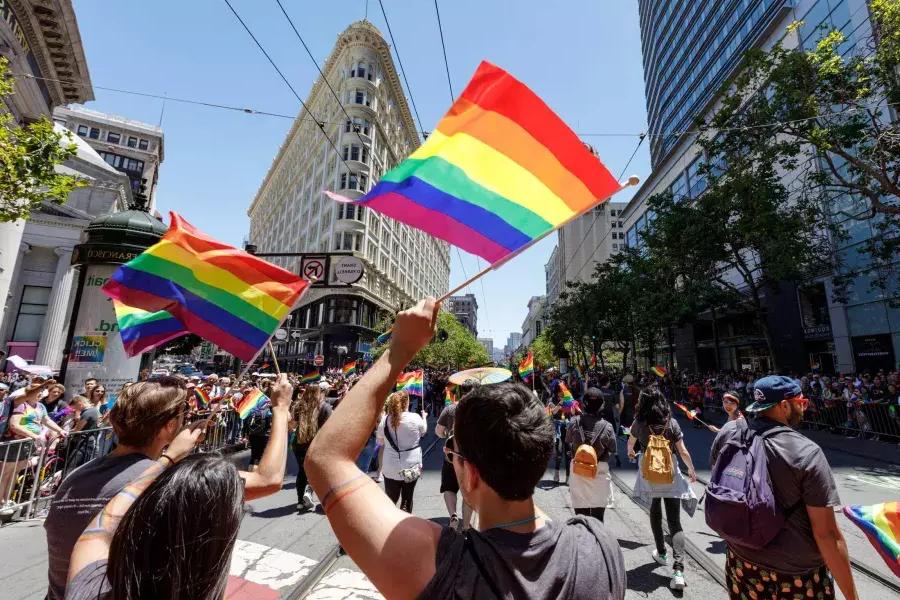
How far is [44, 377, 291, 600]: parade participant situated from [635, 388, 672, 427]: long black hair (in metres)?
4.27

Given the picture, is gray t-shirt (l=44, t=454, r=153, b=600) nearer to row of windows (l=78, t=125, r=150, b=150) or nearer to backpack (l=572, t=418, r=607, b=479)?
backpack (l=572, t=418, r=607, b=479)

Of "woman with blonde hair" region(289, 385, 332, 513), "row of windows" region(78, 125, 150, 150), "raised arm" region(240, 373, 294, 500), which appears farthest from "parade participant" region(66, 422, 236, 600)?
"row of windows" region(78, 125, 150, 150)

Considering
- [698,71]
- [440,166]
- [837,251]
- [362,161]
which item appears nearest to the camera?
[440,166]

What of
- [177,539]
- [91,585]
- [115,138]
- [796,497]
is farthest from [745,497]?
[115,138]

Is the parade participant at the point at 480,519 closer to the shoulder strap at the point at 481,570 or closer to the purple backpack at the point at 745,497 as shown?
the shoulder strap at the point at 481,570

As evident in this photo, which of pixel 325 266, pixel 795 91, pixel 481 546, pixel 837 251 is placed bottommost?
pixel 481 546

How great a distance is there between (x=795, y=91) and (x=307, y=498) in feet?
55.0

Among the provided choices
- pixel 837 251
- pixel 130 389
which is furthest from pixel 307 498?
pixel 837 251

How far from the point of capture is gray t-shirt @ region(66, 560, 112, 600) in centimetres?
128

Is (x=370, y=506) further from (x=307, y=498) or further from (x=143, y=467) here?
(x=307, y=498)

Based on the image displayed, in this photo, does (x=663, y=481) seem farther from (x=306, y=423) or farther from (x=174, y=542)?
(x=306, y=423)

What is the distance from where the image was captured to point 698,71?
42375mm

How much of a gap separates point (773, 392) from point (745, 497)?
2.21 feet

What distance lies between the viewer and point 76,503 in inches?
78.2
